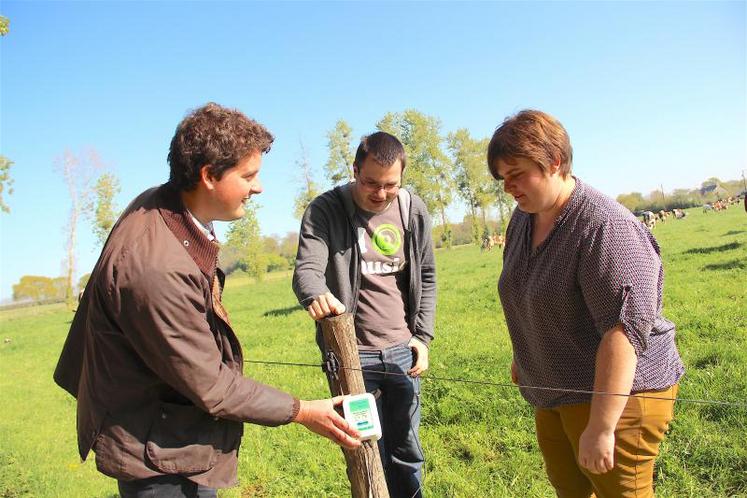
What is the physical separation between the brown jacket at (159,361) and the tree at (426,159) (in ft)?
144

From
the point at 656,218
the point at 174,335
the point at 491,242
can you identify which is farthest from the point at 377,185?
the point at 656,218

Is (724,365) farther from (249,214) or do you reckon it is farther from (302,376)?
(249,214)

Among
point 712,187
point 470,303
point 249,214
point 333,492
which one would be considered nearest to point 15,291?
point 249,214

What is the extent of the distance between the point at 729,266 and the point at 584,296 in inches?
457

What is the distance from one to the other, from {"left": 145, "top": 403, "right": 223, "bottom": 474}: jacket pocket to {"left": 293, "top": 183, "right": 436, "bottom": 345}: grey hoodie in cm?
100

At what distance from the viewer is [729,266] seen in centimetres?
1179

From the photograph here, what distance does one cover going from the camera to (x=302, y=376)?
325 inches

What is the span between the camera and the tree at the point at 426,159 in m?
46.5

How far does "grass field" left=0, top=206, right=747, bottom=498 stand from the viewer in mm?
4102

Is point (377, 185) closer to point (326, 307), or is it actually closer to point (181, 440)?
point (326, 307)

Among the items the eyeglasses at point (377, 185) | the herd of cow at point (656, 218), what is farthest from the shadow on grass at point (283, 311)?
the herd of cow at point (656, 218)

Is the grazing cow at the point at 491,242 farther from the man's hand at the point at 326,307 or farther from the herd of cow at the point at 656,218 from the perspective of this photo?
the man's hand at the point at 326,307

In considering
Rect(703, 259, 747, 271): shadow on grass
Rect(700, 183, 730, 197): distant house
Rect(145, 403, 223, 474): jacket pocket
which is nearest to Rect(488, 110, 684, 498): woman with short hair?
Rect(145, 403, 223, 474): jacket pocket

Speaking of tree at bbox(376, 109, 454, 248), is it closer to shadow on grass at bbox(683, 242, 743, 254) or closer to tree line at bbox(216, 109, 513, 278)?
tree line at bbox(216, 109, 513, 278)
